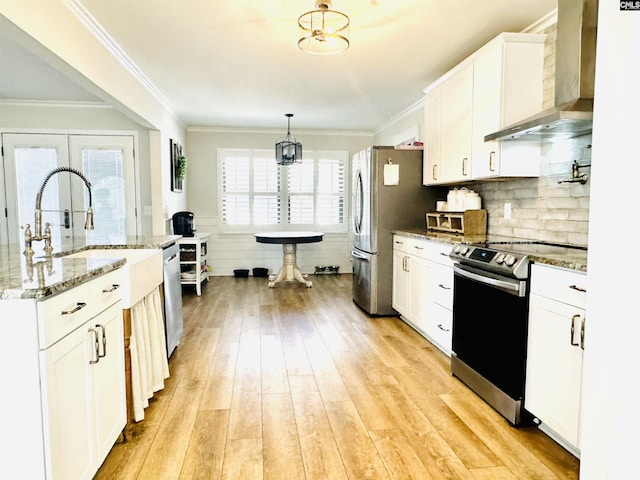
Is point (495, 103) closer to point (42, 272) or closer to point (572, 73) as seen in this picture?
point (572, 73)

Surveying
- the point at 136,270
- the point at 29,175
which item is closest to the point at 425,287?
the point at 136,270

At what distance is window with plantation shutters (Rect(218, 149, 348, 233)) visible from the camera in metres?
6.77

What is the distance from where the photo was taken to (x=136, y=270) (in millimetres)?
2113

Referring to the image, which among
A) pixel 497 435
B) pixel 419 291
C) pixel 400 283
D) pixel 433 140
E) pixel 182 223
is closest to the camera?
pixel 497 435

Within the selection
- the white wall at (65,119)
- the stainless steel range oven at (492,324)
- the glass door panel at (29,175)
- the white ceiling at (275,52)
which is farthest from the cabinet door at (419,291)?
the glass door panel at (29,175)

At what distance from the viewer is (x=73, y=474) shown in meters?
1.43

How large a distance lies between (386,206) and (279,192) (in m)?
3.06

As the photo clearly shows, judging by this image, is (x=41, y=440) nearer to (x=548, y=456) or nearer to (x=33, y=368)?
(x=33, y=368)

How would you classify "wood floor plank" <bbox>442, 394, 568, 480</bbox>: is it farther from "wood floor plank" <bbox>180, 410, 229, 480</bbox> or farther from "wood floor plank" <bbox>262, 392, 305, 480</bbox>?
"wood floor plank" <bbox>180, 410, 229, 480</bbox>

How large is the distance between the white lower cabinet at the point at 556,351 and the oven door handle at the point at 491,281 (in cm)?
7

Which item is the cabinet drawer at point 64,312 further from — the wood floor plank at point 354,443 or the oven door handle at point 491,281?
the oven door handle at point 491,281

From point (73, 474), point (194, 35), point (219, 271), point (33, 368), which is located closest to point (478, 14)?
point (194, 35)

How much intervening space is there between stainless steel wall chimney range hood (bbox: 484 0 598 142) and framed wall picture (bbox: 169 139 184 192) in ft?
14.2

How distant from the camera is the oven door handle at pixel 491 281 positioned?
6.84 feet
